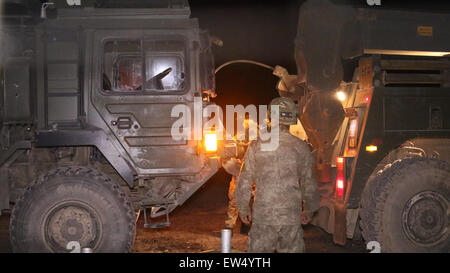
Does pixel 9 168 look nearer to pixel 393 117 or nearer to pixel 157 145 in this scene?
pixel 157 145

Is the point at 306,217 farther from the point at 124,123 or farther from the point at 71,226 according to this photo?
the point at 71,226

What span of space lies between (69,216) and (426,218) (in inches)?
164

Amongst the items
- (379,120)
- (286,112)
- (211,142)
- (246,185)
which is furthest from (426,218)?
(211,142)

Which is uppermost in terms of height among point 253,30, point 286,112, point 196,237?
point 253,30

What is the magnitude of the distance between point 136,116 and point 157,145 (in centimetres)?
42

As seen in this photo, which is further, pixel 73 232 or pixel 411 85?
pixel 411 85

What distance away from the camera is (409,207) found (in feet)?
18.3

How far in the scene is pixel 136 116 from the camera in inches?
218

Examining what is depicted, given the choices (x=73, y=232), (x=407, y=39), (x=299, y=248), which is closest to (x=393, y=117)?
(x=407, y=39)

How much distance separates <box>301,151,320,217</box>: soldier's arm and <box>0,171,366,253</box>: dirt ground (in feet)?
7.05

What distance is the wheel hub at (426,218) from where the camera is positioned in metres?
5.59

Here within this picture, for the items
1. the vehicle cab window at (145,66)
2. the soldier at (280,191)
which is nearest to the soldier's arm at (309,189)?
the soldier at (280,191)

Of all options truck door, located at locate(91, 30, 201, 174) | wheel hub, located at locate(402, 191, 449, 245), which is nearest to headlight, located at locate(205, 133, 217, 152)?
truck door, located at locate(91, 30, 201, 174)
